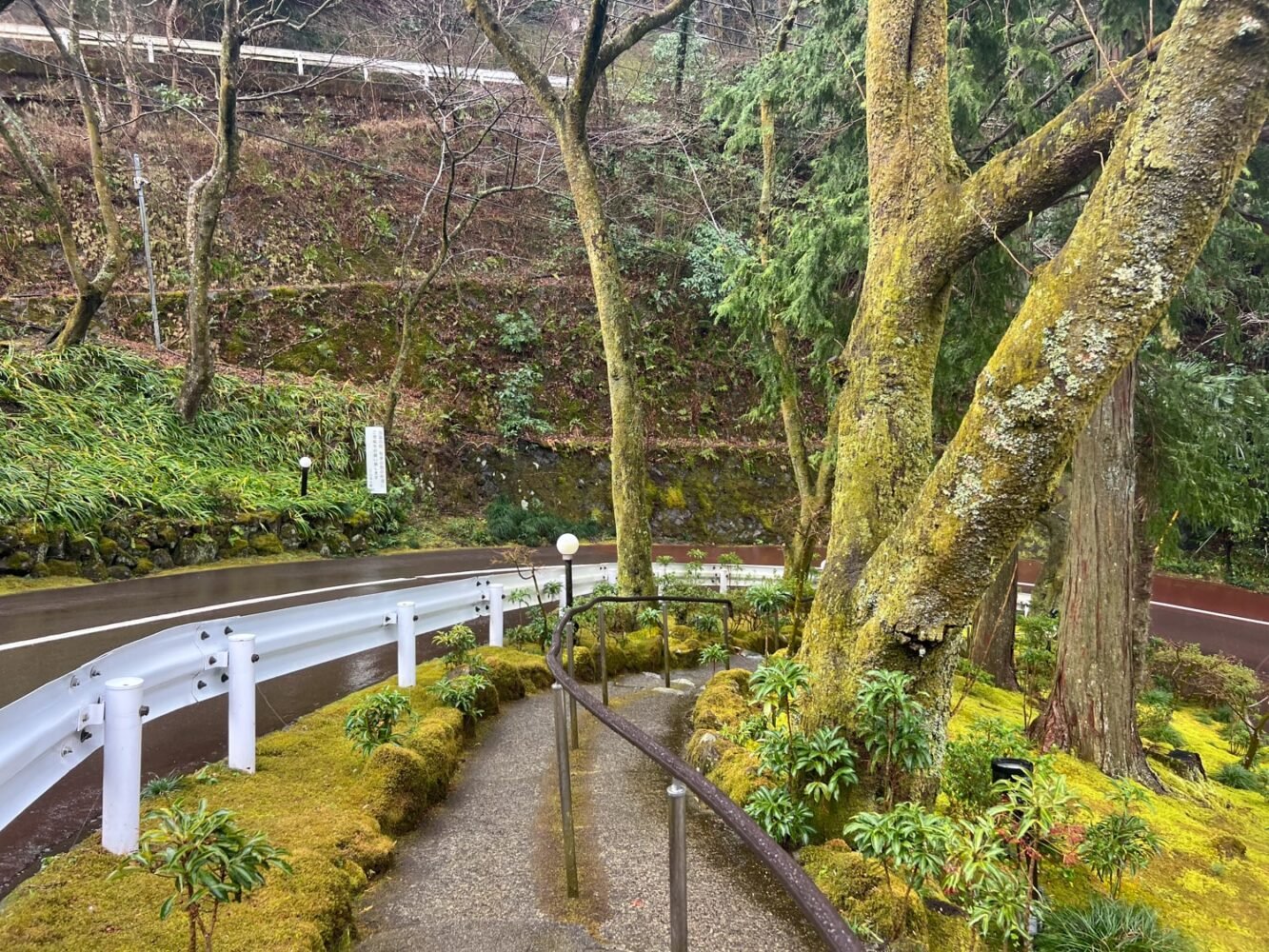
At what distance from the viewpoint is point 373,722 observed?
3758mm

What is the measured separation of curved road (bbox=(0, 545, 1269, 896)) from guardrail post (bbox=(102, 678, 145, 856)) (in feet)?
1.89

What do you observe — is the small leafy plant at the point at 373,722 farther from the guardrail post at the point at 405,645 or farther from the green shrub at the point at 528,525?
the green shrub at the point at 528,525

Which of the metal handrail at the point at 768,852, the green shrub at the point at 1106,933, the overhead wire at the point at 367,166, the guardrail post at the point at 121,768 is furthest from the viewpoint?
the overhead wire at the point at 367,166

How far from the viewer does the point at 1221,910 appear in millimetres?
3820

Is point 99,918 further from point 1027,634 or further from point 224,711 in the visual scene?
point 1027,634

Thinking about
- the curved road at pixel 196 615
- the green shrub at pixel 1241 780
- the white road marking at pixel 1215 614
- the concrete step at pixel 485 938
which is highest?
the curved road at pixel 196 615

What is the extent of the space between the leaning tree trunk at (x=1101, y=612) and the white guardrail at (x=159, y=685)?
5.11 m

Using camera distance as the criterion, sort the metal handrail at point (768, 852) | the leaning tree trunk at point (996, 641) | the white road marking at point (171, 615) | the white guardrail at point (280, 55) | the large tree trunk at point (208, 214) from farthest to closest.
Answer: the white guardrail at point (280, 55) < the large tree trunk at point (208, 214) < the leaning tree trunk at point (996, 641) < the white road marking at point (171, 615) < the metal handrail at point (768, 852)

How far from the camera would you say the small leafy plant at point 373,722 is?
3.72 meters

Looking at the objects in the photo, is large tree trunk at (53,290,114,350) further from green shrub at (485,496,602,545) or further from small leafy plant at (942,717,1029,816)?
small leafy plant at (942,717,1029,816)

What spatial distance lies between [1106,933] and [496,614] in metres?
4.79

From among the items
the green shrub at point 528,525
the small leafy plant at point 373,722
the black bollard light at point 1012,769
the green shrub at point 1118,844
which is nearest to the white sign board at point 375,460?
the green shrub at point 528,525

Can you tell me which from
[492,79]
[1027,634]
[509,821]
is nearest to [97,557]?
[509,821]

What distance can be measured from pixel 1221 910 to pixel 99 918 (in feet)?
16.5
